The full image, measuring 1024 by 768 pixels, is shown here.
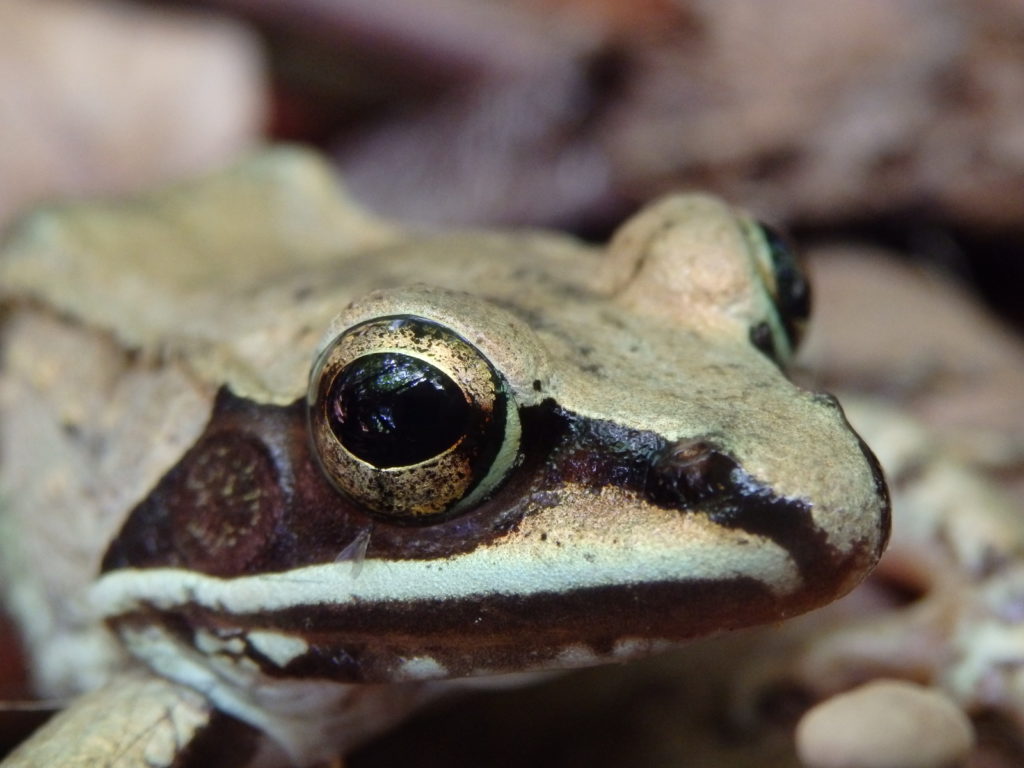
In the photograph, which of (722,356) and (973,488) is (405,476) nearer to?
(722,356)

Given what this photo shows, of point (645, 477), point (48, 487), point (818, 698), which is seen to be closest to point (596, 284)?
point (645, 477)

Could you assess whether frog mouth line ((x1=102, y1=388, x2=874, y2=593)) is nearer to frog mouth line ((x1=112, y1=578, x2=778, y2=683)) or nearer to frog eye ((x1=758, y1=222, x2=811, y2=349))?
frog mouth line ((x1=112, y1=578, x2=778, y2=683))

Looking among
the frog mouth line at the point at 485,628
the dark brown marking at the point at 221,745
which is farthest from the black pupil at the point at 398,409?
the dark brown marking at the point at 221,745

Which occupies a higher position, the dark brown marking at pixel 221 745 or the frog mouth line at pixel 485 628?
the frog mouth line at pixel 485 628

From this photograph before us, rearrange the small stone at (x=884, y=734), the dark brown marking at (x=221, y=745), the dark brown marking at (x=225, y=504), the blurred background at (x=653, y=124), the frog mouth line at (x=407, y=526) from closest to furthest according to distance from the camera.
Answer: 1. the frog mouth line at (x=407, y=526)
2. the small stone at (x=884, y=734)
3. the dark brown marking at (x=225, y=504)
4. the dark brown marking at (x=221, y=745)
5. the blurred background at (x=653, y=124)

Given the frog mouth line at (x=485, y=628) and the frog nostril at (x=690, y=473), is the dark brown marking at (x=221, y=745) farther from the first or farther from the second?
the frog nostril at (x=690, y=473)

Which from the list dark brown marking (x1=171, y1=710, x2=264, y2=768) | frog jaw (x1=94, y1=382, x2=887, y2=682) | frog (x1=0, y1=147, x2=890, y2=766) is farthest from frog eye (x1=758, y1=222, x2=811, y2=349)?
dark brown marking (x1=171, y1=710, x2=264, y2=768)

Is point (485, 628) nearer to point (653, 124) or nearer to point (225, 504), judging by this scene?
point (225, 504)
